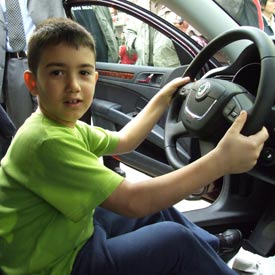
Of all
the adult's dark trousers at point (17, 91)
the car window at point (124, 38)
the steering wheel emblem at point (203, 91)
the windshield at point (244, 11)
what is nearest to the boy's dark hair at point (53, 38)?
the steering wheel emblem at point (203, 91)

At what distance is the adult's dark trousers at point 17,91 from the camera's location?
8.36 ft

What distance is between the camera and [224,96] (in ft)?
3.31

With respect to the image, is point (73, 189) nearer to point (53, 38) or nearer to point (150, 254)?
point (150, 254)

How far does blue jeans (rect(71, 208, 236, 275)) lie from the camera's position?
90 centimetres

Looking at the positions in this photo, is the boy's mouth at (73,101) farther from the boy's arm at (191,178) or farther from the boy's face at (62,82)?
the boy's arm at (191,178)

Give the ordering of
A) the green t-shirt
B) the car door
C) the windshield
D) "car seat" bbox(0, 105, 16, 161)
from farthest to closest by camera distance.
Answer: the car door
the windshield
"car seat" bbox(0, 105, 16, 161)
the green t-shirt

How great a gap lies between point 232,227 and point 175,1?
89cm

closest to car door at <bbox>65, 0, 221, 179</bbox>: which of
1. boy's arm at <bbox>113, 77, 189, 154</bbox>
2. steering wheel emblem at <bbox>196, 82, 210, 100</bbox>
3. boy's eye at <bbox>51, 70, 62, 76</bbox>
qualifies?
boy's arm at <bbox>113, 77, 189, 154</bbox>

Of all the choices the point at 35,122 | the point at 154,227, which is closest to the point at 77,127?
the point at 35,122

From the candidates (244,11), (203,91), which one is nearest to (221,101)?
(203,91)

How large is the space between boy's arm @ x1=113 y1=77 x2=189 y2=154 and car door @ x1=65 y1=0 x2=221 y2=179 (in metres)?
0.53

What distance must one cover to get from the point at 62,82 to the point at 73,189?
0.81 ft

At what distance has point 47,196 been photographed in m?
0.86

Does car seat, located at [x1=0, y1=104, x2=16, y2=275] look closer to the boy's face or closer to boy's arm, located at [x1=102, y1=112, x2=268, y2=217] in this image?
the boy's face
